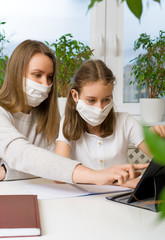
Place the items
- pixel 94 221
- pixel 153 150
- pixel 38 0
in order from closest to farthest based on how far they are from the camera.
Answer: pixel 153 150 < pixel 94 221 < pixel 38 0

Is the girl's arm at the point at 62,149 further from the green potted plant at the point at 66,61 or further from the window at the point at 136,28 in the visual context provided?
the window at the point at 136,28

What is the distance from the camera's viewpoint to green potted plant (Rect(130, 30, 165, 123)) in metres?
2.49

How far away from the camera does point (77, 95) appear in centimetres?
153

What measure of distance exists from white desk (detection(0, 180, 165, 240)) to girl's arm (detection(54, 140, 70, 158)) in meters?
0.47

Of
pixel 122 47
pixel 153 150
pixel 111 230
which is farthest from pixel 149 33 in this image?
pixel 153 150

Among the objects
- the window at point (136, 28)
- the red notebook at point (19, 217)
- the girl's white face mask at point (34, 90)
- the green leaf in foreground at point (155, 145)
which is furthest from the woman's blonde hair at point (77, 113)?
the green leaf in foreground at point (155, 145)

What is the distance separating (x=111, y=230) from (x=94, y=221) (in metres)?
0.07

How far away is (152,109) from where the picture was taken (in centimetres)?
249

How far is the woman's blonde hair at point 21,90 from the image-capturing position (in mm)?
1364

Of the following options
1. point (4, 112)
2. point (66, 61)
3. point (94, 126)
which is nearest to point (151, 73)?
point (66, 61)

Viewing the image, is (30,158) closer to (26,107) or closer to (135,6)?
(26,107)

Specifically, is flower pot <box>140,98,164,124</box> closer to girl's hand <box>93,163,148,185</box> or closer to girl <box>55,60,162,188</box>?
girl <box>55,60,162,188</box>

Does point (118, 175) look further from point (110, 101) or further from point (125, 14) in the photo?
point (125, 14)

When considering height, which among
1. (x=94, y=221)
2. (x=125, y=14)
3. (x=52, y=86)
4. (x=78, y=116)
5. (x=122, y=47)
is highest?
(x=125, y=14)
